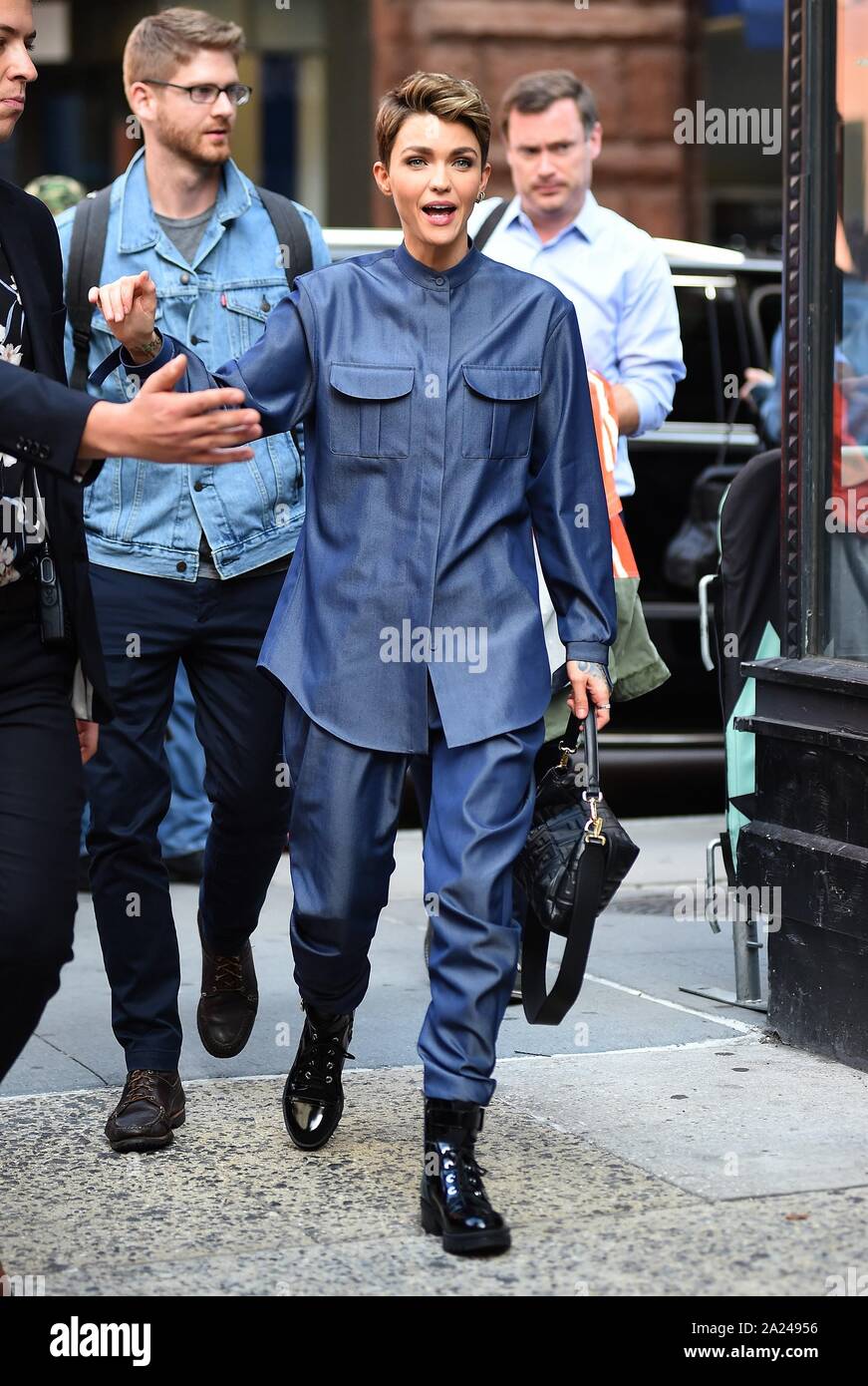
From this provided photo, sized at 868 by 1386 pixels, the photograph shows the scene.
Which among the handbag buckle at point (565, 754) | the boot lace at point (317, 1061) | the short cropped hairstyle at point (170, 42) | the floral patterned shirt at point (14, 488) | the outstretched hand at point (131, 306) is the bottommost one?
the boot lace at point (317, 1061)

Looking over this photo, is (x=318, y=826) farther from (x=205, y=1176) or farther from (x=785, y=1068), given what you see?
(x=785, y=1068)

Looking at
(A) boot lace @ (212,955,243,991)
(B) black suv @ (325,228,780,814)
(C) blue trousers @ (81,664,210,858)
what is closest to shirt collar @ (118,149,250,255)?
(A) boot lace @ (212,955,243,991)

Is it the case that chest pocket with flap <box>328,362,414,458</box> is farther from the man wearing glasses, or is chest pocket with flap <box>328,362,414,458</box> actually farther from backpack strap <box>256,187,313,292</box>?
backpack strap <box>256,187,313,292</box>

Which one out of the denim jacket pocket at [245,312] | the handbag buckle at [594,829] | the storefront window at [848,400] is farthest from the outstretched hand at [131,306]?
the storefront window at [848,400]

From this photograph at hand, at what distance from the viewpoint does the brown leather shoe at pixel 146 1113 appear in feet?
14.0

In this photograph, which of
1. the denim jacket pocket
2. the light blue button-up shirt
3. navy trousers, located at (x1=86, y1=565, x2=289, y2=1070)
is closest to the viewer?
navy trousers, located at (x1=86, y1=565, x2=289, y2=1070)

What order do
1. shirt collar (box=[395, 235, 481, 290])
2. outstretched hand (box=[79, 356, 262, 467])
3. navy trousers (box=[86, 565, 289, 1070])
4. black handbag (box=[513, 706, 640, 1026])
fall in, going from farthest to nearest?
navy trousers (box=[86, 565, 289, 1070])
shirt collar (box=[395, 235, 481, 290])
black handbag (box=[513, 706, 640, 1026])
outstretched hand (box=[79, 356, 262, 467])

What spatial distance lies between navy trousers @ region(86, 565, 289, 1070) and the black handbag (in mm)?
686

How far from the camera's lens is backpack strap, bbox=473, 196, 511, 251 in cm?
606

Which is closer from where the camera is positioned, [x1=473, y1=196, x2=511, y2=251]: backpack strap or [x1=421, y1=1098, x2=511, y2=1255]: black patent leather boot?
[x1=421, y1=1098, x2=511, y2=1255]: black patent leather boot

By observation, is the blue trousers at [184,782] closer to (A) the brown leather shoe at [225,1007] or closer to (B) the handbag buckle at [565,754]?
(A) the brown leather shoe at [225,1007]

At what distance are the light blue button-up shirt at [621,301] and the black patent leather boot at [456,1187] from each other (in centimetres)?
236

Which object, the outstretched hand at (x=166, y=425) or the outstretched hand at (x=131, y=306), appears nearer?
the outstretched hand at (x=166, y=425)

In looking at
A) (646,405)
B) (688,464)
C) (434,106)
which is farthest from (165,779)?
(688,464)
